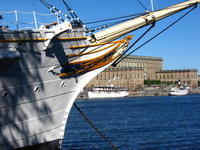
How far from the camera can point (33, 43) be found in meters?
12.0

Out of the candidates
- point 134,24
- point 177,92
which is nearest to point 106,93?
point 177,92

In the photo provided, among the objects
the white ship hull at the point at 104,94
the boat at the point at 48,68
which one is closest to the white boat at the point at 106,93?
the white ship hull at the point at 104,94

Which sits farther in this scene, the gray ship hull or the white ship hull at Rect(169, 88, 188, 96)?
the white ship hull at Rect(169, 88, 188, 96)

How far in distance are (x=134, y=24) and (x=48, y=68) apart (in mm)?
3831

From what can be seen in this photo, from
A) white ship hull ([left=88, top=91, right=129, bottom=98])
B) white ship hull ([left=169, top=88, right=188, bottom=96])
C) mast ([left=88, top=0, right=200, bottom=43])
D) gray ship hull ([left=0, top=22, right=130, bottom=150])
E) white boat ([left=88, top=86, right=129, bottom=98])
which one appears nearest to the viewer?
gray ship hull ([left=0, top=22, right=130, bottom=150])

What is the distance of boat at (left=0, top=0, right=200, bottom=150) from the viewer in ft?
38.3

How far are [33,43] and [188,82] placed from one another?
19135 centimetres

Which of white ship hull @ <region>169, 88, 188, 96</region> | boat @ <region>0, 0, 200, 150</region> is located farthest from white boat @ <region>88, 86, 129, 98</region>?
boat @ <region>0, 0, 200, 150</region>

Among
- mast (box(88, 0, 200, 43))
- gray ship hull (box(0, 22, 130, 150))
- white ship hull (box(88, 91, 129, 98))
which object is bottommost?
white ship hull (box(88, 91, 129, 98))

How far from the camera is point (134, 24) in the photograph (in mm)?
13969

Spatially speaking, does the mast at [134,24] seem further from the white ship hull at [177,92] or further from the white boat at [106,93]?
the white ship hull at [177,92]

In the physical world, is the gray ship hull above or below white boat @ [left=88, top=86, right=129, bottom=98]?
above

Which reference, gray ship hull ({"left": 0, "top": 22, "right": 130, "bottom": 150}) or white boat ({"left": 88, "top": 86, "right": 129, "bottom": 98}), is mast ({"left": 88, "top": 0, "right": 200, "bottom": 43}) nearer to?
gray ship hull ({"left": 0, "top": 22, "right": 130, "bottom": 150})

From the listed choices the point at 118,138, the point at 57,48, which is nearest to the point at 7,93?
the point at 57,48
